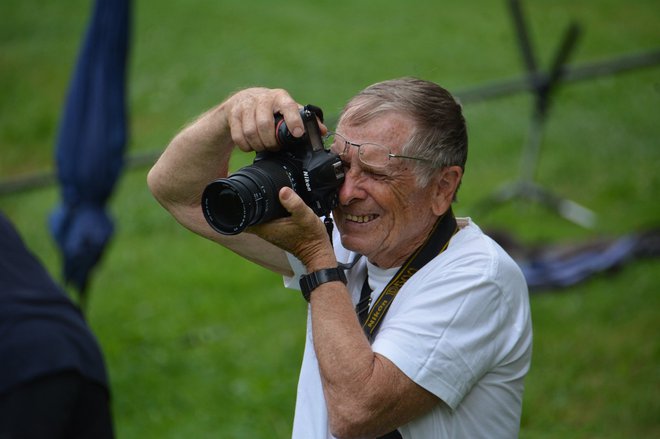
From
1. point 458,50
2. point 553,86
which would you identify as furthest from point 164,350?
point 458,50

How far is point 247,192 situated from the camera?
1.97m

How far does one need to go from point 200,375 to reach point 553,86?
3480 mm

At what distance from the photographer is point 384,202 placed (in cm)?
215

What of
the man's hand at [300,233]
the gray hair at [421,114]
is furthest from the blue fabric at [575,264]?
the man's hand at [300,233]

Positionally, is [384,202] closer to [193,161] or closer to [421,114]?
[421,114]

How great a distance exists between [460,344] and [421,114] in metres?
0.54

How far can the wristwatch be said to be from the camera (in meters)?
2.04

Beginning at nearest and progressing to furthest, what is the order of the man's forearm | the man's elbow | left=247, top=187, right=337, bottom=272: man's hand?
the man's elbow → left=247, top=187, right=337, bottom=272: man's hand → the man's forearm

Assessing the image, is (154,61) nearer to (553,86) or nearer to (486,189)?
(486,189)

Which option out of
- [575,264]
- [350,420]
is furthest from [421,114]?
[575,264]

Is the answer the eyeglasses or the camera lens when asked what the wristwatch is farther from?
the eyeglasses

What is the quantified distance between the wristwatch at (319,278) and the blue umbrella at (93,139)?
299cm

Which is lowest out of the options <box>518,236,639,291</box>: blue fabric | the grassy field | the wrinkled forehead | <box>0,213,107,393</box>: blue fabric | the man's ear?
the grassy field

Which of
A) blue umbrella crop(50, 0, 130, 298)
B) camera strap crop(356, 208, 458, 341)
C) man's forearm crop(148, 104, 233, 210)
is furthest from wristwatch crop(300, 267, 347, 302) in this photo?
blue umbrella crop(50, 0, 130, 298)
